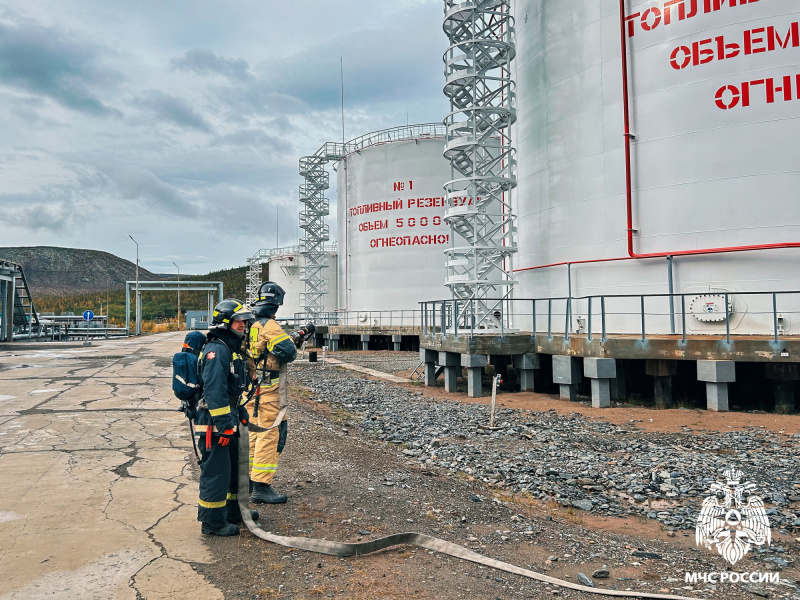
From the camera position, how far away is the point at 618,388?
40.8 feet

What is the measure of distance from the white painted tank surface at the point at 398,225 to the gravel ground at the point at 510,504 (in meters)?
21.8

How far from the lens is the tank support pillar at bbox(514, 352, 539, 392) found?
1415 cm

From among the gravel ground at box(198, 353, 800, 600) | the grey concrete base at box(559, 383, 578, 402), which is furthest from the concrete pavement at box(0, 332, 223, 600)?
Answer: the grey concrete base at box(559, 383, 578, 402)

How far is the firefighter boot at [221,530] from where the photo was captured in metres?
4.72

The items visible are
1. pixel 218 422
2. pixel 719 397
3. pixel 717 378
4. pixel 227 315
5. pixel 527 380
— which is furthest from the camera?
pixel 527 380

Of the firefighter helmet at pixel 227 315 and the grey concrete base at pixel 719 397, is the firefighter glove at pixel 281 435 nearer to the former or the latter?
the firefighter helmet at pixel 227 315

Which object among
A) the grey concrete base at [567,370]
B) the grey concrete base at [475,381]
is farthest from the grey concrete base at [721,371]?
the grey concrete base at [475,381]

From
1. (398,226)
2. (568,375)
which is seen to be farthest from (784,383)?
(398,226)

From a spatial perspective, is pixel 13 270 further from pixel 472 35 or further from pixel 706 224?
pixel 706 224

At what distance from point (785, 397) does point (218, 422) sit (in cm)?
1076

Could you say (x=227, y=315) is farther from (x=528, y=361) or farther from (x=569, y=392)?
(x=528, y=361)

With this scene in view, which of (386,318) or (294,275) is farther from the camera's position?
(294,275)

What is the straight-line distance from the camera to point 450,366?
49.2 ft

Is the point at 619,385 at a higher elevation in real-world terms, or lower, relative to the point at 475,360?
lower
